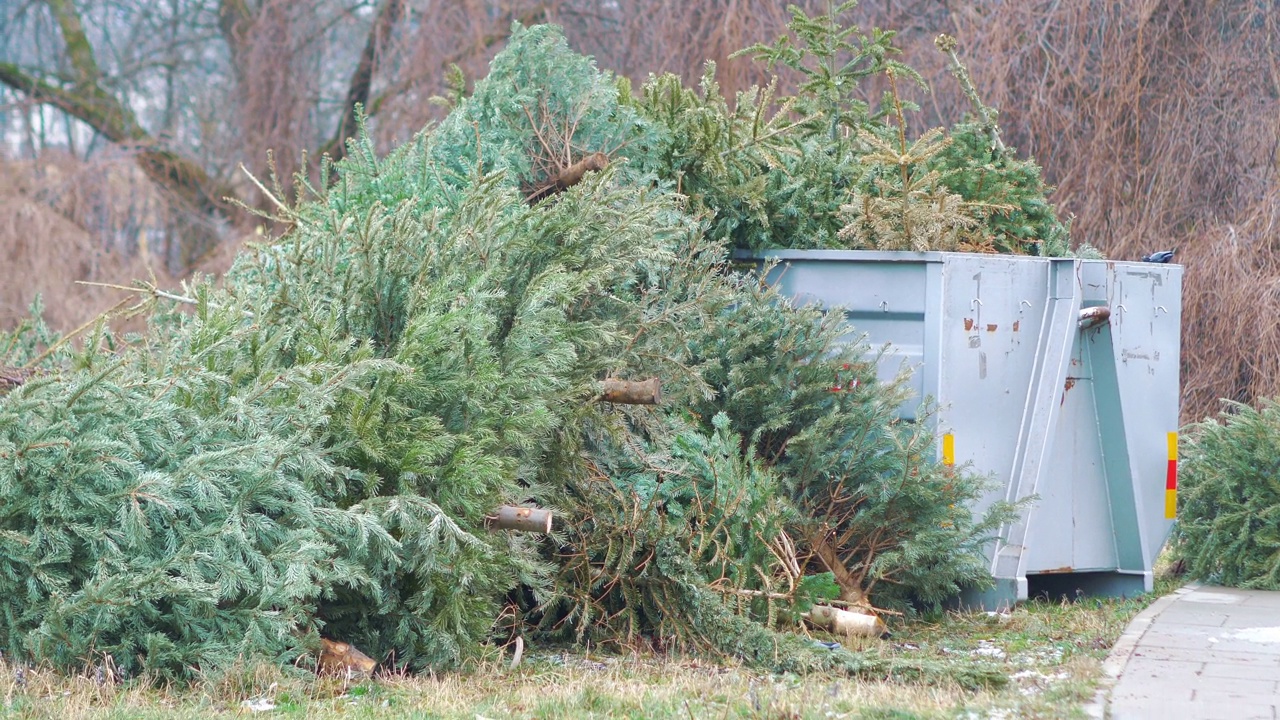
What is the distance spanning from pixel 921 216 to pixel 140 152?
13499 mm

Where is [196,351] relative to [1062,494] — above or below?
above

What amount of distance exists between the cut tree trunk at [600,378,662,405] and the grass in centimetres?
112

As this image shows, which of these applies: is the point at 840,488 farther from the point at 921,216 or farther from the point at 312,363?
the point at 312,363

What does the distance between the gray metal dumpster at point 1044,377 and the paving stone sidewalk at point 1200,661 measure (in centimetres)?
56

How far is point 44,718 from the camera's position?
4.06 metres

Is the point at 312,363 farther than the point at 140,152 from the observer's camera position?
No

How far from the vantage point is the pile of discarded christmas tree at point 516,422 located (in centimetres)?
468

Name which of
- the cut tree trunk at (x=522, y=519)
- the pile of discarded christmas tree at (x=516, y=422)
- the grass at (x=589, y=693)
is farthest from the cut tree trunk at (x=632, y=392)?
the grass at (x=589, y=693)

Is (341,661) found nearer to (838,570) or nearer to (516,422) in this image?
(516,422)

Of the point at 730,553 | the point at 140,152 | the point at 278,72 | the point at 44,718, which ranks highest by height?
the point at 278,72

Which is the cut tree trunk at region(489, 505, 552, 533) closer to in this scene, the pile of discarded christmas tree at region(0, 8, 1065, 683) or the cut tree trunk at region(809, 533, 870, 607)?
the pile of discarded christmas tree at region(0, 8, 1065, 683)

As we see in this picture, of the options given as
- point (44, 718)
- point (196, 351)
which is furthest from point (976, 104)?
point (44, 718)

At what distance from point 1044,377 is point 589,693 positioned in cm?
329

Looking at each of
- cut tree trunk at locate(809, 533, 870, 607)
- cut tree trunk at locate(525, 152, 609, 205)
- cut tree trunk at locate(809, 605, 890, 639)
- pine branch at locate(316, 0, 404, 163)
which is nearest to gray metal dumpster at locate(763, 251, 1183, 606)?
cut tree trunk at locate(809, 533, 870, 607)
